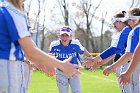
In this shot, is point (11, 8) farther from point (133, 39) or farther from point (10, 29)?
point (133, 39)

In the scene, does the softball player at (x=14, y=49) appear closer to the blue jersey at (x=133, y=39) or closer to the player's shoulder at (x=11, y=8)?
the player's shoulder at (x=11, y=8)

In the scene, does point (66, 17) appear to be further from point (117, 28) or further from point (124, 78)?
point (124, 78)

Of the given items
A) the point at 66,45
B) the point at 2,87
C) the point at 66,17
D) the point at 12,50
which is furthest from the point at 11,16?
the point at 66,17

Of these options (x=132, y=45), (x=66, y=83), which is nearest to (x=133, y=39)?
(x=132, y=45)

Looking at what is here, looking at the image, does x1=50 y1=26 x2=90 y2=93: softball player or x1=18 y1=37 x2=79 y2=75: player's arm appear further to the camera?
x1=50 y1=26 x2=90 y2=93: softball player

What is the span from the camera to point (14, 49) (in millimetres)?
4168

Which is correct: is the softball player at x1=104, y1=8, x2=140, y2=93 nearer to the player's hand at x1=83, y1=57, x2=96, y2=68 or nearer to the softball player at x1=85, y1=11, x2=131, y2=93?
the softball player at x1=85, y1=11, x2=131, y2=93

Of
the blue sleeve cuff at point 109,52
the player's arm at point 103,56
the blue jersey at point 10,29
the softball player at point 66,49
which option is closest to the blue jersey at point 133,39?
the player's arm at point 103,56

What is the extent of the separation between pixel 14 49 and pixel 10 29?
272mm

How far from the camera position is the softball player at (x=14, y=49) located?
13.0ft

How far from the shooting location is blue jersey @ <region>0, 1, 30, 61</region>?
13.0 ft

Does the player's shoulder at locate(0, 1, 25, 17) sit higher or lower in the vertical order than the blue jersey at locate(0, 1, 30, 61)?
higher

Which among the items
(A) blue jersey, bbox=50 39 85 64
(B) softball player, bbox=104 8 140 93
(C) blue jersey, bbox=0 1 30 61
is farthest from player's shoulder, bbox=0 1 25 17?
(A) blue jersey, bbox=50 39 85 64

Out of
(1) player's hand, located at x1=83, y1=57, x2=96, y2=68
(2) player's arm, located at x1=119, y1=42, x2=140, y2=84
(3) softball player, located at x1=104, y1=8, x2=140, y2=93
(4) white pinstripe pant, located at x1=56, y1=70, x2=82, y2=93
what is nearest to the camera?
(2) player's arm, located at x1=119, y1=42, x2=140, y2=84
